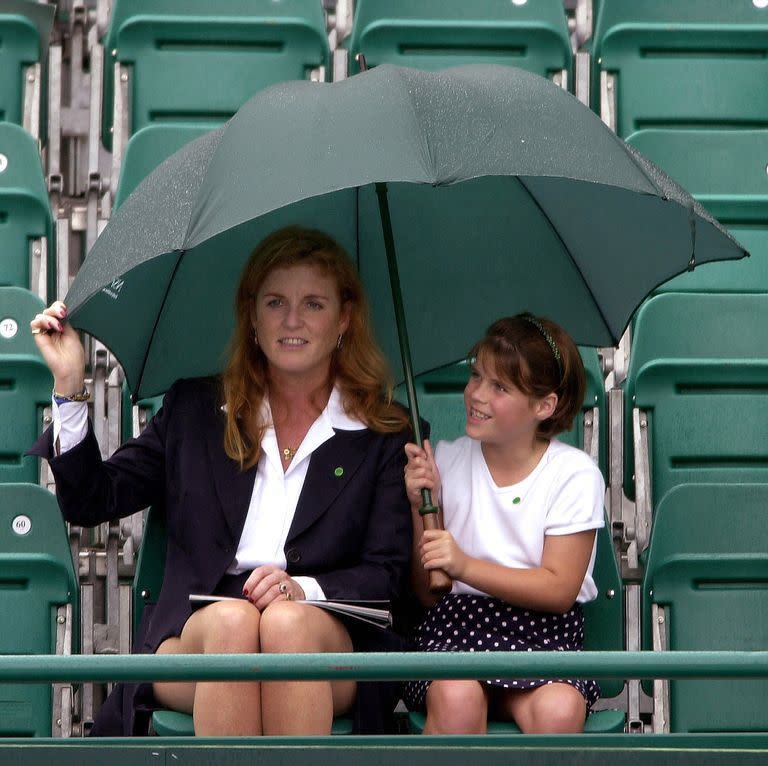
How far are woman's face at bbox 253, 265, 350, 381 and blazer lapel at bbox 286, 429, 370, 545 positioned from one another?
0.48 feet

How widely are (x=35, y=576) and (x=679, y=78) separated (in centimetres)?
206

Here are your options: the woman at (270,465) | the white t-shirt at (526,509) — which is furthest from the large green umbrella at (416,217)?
the white t-shirt at (526,509)

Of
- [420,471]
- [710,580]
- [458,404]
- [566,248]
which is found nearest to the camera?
[420,471]

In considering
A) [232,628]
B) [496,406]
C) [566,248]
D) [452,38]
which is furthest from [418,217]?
[452,38]

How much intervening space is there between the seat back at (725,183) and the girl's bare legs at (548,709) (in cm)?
134

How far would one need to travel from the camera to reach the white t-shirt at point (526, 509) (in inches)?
105

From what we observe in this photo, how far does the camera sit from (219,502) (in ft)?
8.89

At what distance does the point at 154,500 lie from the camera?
280 cm

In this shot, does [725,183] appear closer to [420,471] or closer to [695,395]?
[695,395]

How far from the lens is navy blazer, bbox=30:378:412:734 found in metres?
2.63

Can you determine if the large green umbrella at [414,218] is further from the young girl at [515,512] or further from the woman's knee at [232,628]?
the woman's knee at [232,628]

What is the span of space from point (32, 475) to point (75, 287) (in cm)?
91

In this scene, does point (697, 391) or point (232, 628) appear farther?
point (697, 391)

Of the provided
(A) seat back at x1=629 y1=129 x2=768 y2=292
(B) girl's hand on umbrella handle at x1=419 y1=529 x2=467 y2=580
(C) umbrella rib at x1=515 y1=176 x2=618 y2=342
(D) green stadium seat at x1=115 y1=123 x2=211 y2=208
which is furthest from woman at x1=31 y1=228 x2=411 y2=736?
(A) seat back at x1=629 y1=129 x2=768 y2=292
